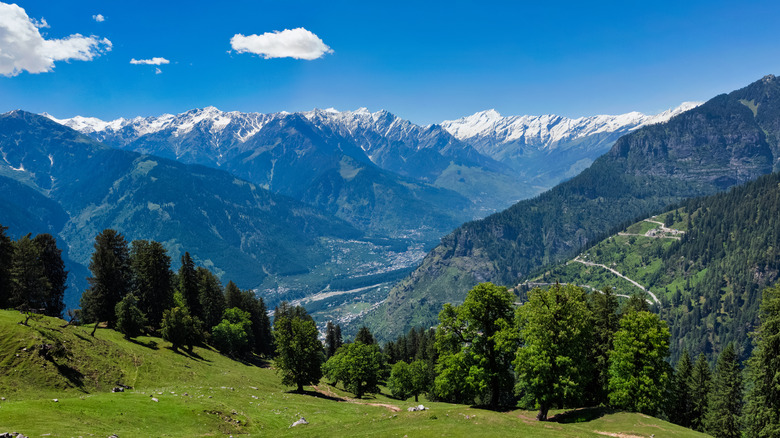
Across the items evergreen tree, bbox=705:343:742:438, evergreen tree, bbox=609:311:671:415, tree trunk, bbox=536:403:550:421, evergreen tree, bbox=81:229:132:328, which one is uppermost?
evergreen tree, bbox=81:229:132:328

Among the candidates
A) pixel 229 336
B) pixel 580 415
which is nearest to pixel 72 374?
pixel 229 336

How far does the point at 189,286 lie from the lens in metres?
103

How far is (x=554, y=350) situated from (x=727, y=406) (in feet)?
161

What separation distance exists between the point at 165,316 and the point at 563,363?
2954 inches

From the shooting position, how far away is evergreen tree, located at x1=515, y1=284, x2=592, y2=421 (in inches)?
1731

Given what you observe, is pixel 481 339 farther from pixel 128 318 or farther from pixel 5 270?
pixel 5 270

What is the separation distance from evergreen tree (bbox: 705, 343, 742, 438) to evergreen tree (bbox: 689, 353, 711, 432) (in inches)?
104

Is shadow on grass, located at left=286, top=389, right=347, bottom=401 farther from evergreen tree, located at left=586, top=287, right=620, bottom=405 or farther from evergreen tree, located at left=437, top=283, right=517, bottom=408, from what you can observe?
evergreen tree, located at left=586, top=287, right=620, bottom=405

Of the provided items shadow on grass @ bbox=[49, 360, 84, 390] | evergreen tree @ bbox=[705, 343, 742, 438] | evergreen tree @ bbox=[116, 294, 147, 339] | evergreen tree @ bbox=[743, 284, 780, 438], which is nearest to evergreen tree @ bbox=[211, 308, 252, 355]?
evergreen tree @ bbox=[116, 294, 147, 339]

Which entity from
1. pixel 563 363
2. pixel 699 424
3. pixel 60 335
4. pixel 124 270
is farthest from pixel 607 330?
pixel 124 270

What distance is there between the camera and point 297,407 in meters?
54.4

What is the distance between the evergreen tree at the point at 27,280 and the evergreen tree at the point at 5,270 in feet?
2.07

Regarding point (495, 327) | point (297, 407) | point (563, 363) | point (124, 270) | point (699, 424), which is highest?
point (124, 270)

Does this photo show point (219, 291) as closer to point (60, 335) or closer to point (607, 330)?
point (60, 335)
